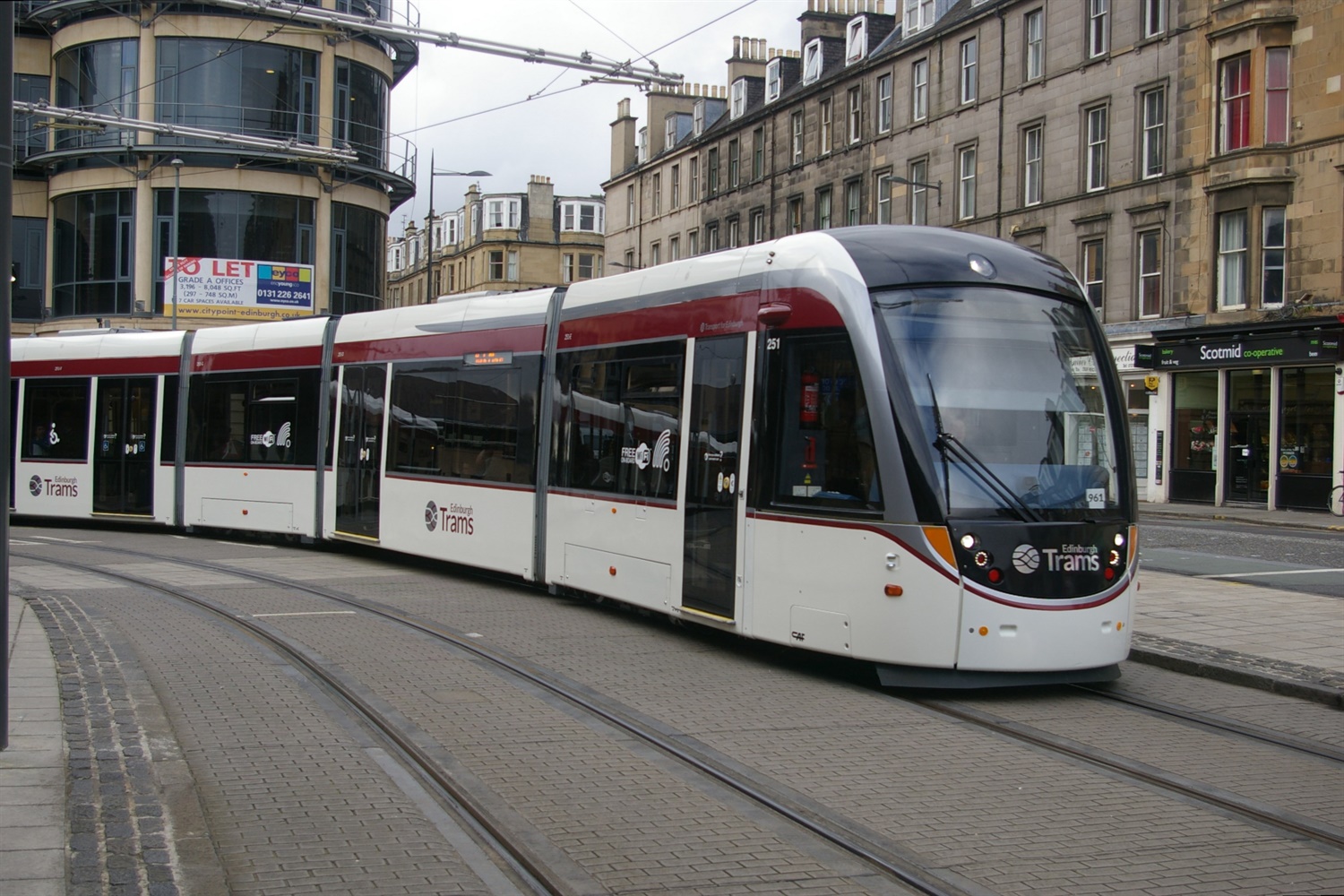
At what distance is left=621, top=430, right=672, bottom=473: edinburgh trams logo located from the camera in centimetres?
1122

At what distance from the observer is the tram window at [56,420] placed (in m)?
22.5

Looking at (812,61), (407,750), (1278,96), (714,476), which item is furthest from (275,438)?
(812,61)

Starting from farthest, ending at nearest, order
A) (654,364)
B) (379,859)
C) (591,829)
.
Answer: (654,364) → (591,829) → (379,859)

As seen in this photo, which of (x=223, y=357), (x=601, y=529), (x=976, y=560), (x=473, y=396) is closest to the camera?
(x=976, y=560)

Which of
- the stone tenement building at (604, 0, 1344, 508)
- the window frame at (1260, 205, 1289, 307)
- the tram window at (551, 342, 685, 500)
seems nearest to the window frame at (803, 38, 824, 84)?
the stone tenement building at (604, 0, 1344, 508)

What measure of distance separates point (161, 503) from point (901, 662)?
1605 cm

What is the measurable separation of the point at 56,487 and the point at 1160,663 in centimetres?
1894

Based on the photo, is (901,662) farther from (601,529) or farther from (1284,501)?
(1284,501)

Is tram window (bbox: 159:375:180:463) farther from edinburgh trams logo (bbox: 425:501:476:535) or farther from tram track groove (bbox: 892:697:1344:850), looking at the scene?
tram track groove (bbox: 892:697:1344:850)

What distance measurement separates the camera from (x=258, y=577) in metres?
15.6

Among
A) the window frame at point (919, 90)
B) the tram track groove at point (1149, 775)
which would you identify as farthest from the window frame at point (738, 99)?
the tram track groove at point (1149, 775)

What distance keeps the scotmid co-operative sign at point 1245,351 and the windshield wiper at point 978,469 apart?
24614mm

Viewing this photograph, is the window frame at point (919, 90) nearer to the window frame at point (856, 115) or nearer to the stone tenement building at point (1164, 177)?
the stone tenement building at point (1164, 177)

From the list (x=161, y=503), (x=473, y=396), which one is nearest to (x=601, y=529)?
(x=473, y=396)
